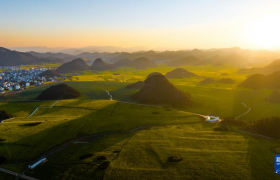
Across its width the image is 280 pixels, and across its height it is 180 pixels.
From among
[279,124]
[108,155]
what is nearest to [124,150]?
[108,155]

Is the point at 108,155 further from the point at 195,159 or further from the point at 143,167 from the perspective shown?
the point at 195,159

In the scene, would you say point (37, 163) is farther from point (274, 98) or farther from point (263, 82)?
point (263, 82)

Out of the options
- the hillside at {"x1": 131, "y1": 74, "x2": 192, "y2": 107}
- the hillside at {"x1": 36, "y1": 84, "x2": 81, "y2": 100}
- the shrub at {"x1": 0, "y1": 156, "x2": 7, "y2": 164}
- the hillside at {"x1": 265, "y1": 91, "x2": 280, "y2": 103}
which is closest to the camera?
the shrub at {"x1": 0, "y1": 156, "x2": 7, "y2": 164}

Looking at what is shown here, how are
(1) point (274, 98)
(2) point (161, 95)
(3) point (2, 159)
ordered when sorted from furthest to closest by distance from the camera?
(2) point (161, 95) → (1) point (274, 98) → (3) point (2, 159)

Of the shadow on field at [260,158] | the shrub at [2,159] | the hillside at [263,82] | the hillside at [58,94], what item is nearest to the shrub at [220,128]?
the shadow on field at [260,158]

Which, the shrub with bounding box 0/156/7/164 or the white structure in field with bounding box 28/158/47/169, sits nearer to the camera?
the white structure in field with bounding box 28/158/47/169

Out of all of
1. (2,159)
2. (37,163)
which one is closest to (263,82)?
(37,163)

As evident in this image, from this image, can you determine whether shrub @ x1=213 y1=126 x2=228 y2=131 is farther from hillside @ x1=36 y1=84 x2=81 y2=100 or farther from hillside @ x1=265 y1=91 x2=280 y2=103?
hillside @ x1=36 y1=84 x2=81 y2=100

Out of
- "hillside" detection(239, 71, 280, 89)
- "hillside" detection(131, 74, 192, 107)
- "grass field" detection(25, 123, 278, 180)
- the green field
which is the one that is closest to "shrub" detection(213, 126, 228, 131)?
the green field
